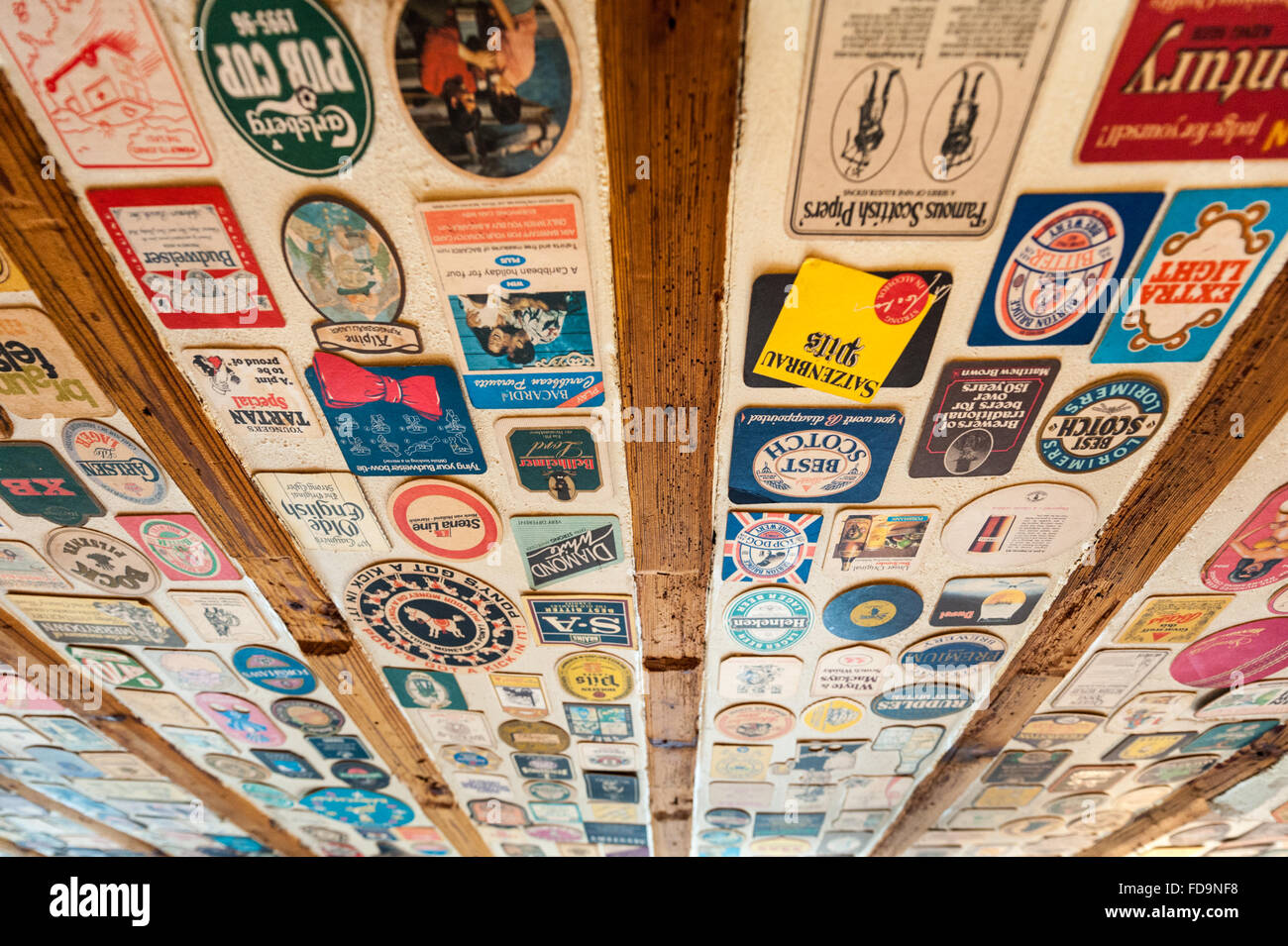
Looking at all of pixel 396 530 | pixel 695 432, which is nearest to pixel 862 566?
pixel 695 432

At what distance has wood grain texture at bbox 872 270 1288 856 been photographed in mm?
1388

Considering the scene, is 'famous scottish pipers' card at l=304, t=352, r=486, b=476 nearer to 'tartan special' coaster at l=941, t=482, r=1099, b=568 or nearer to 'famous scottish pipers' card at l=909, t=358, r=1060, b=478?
'famous scottish pipers' card at l=909, t=358, r=1060, b=478

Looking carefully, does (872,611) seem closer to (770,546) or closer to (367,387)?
(770,546)

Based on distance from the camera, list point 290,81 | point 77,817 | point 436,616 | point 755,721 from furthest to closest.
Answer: point 77,817
point 755,721
point 436,616
point 290,81

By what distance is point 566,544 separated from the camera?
195 cm

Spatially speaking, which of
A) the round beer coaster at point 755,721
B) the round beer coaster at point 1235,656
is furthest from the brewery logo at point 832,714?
the round beer coaster at point 1235,656

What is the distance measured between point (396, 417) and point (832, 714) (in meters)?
2.14

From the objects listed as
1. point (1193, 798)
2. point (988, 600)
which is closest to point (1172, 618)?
point (988, 600)

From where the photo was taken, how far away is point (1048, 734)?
2.85 m

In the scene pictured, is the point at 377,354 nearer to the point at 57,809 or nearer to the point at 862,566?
the point at 862,566

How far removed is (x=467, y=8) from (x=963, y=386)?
1.23 meters

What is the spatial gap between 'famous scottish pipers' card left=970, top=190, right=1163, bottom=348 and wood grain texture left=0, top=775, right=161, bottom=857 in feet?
17.0
